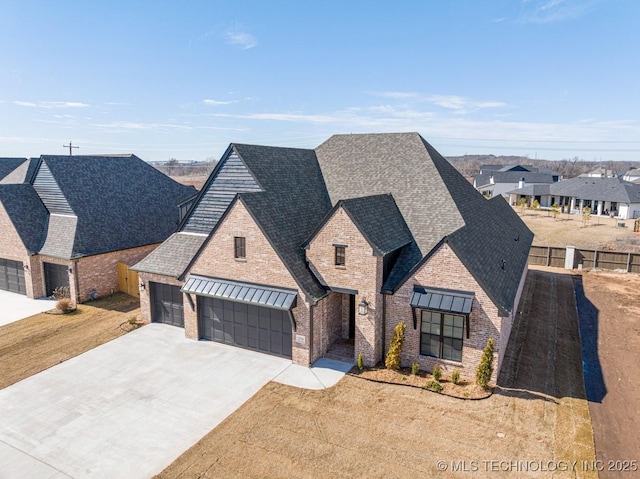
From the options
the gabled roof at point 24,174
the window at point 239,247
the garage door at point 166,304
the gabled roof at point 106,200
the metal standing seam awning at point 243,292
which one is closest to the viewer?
the metal standing seam awning at point 243,292

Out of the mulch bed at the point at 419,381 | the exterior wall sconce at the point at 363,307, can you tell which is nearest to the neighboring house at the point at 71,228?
the exterior wall sconce at the point at 363,307

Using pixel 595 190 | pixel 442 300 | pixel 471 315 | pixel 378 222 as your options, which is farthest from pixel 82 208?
pixel 595 190

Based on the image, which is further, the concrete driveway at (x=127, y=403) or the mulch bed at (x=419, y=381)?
the mulch bed at (x=419, y=381)

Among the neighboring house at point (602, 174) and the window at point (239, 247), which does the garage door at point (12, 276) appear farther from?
the neighboring house at point (602, 174)

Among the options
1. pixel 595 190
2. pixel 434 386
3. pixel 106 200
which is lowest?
pixel 434 386

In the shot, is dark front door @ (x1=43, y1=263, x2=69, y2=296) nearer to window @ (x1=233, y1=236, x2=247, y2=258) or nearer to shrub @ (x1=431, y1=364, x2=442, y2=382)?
window @ (x1=233, y1=236, x2=247, y2=258)

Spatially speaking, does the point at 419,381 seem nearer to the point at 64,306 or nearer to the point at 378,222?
the point at 378,222
